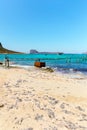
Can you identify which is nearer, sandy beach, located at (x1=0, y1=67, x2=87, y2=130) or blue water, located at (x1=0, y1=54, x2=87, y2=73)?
sandy beach, located at (x1=0, y1=67, x2=87, y2=130)

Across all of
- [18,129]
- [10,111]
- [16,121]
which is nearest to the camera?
[18,129]

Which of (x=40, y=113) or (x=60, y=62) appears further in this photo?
(x=60, y=62)

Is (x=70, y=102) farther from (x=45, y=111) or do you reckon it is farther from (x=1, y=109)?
(x=1, y=109)

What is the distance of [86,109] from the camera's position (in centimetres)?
701

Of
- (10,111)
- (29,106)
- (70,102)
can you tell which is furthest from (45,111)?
(70,102)

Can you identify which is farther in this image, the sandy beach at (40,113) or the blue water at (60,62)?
the blue water at (60,62)

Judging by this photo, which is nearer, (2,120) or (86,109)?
(2,120)

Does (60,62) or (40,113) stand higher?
(40,113)

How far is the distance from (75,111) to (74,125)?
1.25 metres

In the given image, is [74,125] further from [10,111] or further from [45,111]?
[10,111]

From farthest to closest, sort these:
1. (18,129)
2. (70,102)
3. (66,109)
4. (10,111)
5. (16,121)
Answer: (70,102) → (66,109) → (10,111) → (16,121) → (18,129)

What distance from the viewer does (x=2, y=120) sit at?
5730mm

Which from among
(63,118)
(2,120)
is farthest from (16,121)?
(63,118)

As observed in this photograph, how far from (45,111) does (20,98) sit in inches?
73.1
